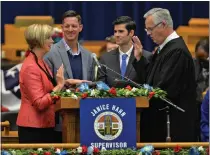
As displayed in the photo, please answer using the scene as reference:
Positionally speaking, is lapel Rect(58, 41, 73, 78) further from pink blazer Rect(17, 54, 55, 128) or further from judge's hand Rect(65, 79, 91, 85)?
pink blazer Rect(17, 54, 55, 128)

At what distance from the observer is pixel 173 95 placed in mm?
5863

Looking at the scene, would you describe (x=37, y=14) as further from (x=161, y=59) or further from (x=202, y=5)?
(x=161, y=59)

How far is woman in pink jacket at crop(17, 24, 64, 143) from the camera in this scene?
5770mm

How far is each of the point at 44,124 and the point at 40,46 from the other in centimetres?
57

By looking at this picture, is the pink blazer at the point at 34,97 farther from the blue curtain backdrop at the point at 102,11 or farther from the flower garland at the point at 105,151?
the blue curtain backdrop at the point at 102,11

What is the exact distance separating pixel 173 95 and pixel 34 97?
3.28 ft

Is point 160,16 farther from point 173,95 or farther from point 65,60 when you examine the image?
point 65,60

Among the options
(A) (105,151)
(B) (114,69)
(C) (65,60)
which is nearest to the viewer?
(A) (105,151)

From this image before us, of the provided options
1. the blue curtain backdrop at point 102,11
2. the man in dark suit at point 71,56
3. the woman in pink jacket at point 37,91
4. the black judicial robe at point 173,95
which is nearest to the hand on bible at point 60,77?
the woman in pink jacket at point 37,91

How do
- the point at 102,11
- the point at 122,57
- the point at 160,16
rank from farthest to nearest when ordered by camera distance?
the point at 102,11, the point at 122,57, the point at 160,16

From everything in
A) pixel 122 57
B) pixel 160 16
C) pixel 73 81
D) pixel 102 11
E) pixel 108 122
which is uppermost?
pixel 102 11

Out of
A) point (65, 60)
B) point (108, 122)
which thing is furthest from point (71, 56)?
point (108, 122)

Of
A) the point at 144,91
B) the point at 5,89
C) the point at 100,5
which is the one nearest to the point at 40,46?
the point at 144,91

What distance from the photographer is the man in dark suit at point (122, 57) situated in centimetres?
643
